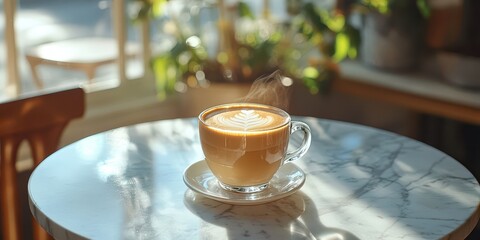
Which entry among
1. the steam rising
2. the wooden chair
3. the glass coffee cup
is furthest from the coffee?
the wooden chair

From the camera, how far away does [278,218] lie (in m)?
1.07

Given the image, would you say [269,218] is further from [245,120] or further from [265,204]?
[245,120]

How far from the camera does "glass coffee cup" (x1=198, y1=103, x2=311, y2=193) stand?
1.10 m

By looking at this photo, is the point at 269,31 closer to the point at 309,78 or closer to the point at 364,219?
the point at 309,78

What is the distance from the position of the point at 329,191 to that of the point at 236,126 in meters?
0.19

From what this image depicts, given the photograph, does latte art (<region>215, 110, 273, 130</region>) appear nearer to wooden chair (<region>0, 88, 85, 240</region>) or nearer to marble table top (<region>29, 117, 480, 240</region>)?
marble table top (<region>29, 117, 480, 240</region>)

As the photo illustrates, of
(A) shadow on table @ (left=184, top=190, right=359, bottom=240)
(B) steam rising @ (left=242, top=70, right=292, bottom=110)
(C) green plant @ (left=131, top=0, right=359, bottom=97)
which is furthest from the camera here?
(C) green plant @ (left=131, top=0, right=359, bottom=97)

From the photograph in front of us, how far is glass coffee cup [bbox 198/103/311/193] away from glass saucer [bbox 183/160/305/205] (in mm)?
18

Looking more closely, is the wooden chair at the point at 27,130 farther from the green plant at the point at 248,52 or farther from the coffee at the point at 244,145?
the green plant at the point at 248,52

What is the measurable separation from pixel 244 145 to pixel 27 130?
56 cm

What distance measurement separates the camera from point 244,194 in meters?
1.14

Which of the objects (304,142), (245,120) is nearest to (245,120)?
(245,120)

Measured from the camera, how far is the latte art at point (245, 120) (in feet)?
3.71

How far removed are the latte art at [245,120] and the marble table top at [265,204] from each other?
0.12 m
